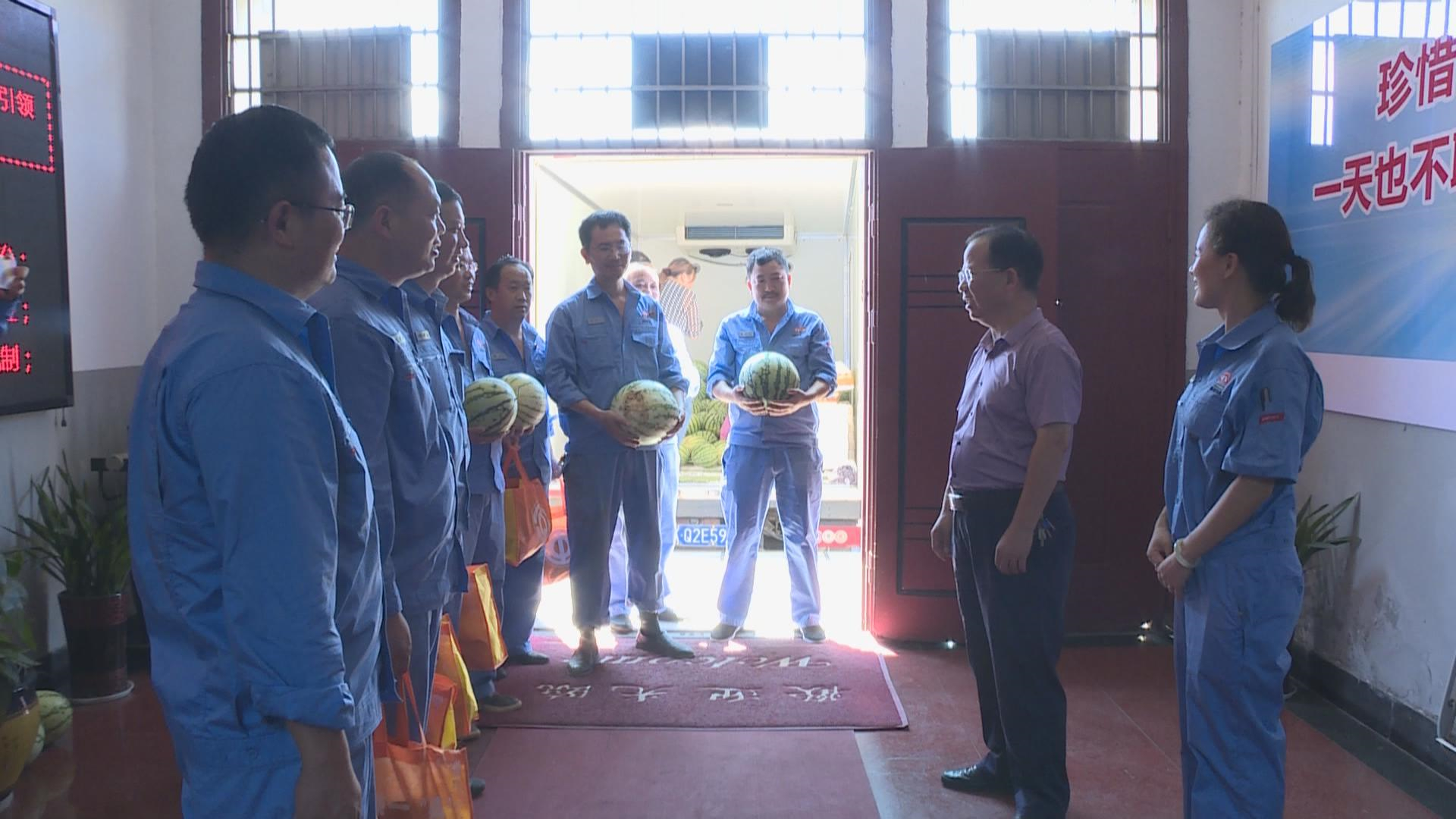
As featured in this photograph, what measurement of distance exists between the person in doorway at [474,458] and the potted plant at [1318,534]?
8.62ft

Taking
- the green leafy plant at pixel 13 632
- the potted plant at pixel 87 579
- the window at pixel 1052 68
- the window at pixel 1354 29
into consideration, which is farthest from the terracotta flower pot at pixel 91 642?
the window at pixel 1354 29

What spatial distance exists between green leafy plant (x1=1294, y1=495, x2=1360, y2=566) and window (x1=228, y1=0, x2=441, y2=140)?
3632 millimetres

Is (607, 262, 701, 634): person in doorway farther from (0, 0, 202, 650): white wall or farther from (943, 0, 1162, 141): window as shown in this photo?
(0, 0, 202, 650): white wall

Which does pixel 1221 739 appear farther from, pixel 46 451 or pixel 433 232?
pixel 46 451

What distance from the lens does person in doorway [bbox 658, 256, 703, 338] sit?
8.63 meters

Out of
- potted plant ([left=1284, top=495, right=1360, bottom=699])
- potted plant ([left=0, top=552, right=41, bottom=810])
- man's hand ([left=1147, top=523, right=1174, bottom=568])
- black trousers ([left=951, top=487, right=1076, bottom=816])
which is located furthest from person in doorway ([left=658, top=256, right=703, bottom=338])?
man's hand ([left=1147, top=523, right=1174, bottom=568])

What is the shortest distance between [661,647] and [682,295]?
5062 mm

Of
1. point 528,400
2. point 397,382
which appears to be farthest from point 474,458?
point 397,382

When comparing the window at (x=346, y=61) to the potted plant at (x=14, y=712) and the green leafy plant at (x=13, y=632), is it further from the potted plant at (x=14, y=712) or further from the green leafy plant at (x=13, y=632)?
the potted plant at (x=14, y=712)

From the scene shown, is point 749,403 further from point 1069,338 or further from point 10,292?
point 10,292

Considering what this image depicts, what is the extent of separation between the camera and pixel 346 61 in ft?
14.4

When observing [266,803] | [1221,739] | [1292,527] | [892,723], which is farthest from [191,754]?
[892,723]

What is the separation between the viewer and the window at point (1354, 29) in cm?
301

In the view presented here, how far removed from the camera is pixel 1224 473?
2129 millimetres
